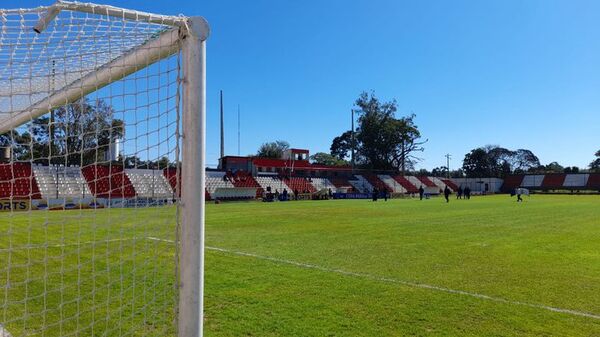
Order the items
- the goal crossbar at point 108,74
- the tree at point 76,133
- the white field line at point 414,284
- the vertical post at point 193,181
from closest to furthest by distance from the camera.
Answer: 1. the vertical post at point 193,181
2. the goal crossbar at point 108,74
3. the tree at point 76,133
4. the white field line at point 414,284

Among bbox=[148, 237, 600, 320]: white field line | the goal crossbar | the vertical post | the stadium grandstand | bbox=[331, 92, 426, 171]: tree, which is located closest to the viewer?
the vertical post

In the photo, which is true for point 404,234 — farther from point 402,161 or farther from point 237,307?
point 402,161

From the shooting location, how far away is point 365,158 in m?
84.1

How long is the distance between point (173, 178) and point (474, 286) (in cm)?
525

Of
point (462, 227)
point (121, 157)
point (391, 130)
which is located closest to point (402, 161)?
point (391, 130)

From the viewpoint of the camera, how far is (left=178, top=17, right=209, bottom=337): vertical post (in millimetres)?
3182

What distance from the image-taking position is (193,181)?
3180 millimetres

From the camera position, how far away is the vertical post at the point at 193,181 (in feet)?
10.4

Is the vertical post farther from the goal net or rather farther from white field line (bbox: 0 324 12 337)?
white field line (bbox: 0 324 12 337)

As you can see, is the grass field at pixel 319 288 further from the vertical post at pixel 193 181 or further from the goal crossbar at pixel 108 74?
the goal crossbar at pixel 108 74

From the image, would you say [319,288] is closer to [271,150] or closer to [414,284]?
[414,284]

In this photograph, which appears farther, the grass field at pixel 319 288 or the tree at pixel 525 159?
the tree at pixel 525 159

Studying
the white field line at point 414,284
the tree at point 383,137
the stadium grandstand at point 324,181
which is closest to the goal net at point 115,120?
the white field line at point 414,284

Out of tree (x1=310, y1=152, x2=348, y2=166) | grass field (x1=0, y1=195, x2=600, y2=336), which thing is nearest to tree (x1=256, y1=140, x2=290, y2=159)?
tree (x1=310, y1=152, x2=348, y2=166)
